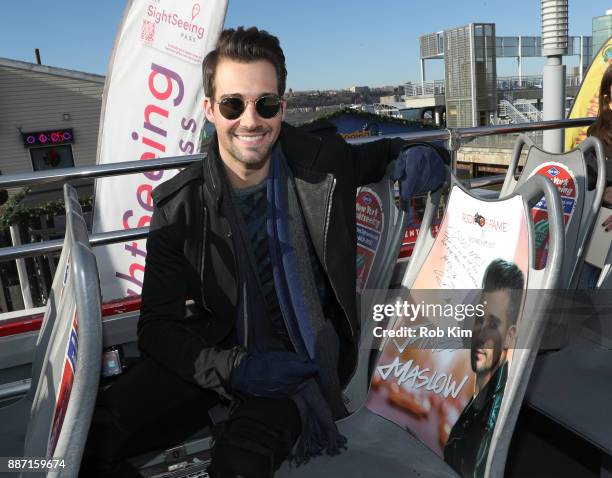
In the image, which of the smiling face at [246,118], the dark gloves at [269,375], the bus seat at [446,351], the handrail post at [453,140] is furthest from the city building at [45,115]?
the dark gloves at [269,375]

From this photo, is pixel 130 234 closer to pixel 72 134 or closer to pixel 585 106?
pixel 585 106

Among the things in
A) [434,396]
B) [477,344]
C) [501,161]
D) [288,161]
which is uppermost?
[288,161]

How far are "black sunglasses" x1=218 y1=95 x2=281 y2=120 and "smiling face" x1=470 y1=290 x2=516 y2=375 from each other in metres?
1.03

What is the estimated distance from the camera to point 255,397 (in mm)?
1791

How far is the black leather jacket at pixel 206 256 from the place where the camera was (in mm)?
1977

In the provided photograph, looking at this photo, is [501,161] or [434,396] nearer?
[434,396]

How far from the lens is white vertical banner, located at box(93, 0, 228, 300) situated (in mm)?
3854

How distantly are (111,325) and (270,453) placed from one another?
5.42ft

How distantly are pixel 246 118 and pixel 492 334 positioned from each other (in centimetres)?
115

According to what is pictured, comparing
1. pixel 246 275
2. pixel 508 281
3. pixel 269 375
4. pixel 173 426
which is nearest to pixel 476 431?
pixel 508 281

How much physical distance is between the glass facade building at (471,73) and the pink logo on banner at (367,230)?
31.3 metres

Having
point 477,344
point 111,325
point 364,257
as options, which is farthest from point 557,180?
point 111,325

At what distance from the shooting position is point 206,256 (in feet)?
6.68

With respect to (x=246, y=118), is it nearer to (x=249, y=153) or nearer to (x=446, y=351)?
(x=249, y=153)
